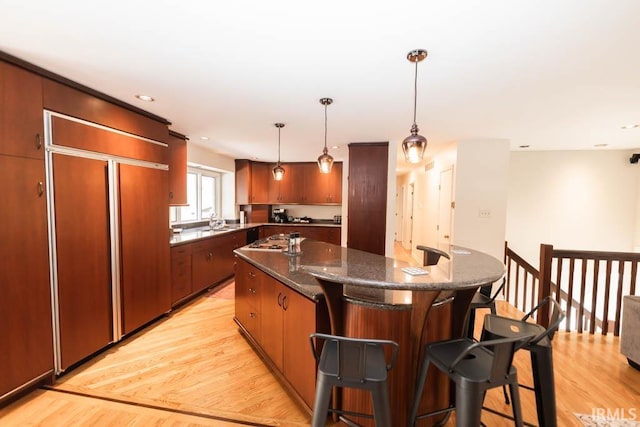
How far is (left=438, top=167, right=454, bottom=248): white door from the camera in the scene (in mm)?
4383

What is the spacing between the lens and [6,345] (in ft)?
5.98

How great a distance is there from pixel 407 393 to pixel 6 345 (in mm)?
2576

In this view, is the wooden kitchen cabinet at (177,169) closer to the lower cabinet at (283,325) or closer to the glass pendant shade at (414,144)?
the lower cabinet at (283,325)

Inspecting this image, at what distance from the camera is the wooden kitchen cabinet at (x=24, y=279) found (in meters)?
1.82

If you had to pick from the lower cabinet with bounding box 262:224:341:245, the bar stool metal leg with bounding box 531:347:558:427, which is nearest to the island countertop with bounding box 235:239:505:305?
the bar stool metal leg with bounding box 531:347:558:427

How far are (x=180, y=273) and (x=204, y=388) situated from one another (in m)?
1.82

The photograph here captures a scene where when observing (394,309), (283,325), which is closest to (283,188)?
(283,325)

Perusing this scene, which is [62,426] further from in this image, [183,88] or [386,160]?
[386,160]

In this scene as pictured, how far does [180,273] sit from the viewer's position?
3.58 m

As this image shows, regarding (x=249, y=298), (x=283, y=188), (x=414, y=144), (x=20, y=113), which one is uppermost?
(x=20, y=113)

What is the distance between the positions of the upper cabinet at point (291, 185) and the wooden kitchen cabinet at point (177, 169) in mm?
2147

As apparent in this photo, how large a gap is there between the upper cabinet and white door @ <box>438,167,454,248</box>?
2094mm

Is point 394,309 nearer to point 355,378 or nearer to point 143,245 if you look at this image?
point 355,378

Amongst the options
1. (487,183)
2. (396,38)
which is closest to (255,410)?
(396,38)
